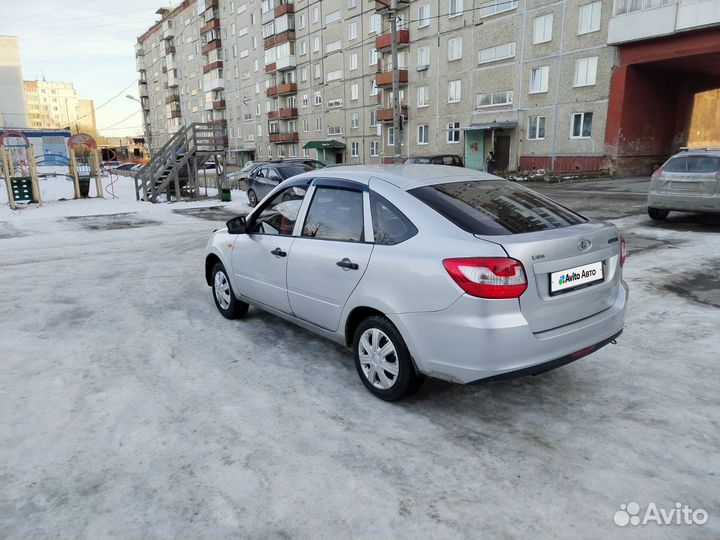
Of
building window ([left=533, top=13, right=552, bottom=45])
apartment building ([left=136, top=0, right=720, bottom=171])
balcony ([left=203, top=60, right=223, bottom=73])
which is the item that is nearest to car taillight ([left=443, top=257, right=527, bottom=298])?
apartment building ([left=136, top=0, right=720, bottom=171])

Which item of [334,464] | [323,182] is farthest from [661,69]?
[334,464]

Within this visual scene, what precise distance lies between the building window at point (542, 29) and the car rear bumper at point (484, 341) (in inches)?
1170

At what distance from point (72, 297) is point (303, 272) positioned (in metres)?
4.21

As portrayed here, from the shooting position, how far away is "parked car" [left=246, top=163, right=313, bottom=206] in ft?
55.4

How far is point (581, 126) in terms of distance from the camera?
A: 89.0ft

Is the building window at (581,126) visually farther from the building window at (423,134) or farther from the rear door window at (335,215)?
the rear door window at (335,215)

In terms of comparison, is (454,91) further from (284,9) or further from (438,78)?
(284,9)

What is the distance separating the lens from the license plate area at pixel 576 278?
3071 mm

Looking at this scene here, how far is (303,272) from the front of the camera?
13.5ft

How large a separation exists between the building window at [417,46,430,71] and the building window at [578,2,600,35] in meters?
11.7

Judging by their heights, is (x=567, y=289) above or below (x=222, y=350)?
above

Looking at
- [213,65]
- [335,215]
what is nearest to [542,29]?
[335,215]

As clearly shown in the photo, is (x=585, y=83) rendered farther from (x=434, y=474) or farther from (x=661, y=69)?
(x=434, y=474)

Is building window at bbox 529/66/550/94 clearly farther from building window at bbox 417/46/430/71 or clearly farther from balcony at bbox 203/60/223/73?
balcony at bbox 203/60/223/73
